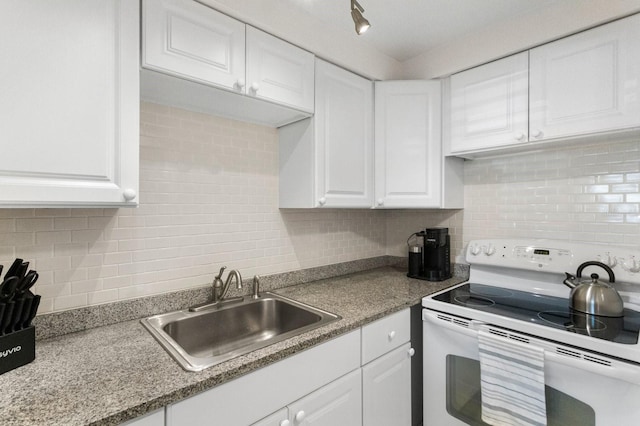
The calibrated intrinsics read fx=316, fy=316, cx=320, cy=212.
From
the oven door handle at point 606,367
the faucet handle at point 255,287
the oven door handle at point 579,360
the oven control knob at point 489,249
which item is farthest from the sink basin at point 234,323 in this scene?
the oven control knob at point 489,249

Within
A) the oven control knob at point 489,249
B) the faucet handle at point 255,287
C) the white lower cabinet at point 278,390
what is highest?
the oven control knob at point 489,249

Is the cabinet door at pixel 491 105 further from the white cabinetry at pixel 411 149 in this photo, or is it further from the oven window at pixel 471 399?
the oven window at pixel 471 399

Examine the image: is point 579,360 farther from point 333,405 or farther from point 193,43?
point 193,43

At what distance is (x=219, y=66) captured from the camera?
4.34 feet

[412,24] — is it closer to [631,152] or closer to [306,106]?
[306,106]

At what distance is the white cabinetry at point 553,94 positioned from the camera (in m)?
1.42

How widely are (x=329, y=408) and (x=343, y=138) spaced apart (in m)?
1.37

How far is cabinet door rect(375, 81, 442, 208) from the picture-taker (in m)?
2.01

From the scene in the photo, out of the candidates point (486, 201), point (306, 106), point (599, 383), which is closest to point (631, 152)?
point (486, 201)

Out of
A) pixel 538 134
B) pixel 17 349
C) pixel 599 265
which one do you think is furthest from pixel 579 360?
pixel 17 349

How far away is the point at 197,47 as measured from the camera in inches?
49.9

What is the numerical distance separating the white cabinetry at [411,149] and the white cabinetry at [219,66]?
608 millimetres

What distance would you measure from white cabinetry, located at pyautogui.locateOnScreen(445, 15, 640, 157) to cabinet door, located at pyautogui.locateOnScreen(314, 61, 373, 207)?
1.78ft

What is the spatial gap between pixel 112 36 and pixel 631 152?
7.67 feet
